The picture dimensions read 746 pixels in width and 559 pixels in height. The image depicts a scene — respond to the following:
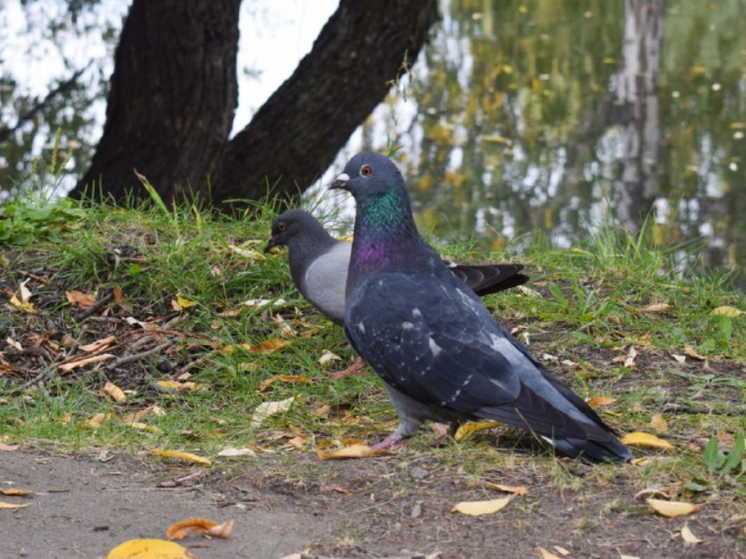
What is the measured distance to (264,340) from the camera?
17.8 ft

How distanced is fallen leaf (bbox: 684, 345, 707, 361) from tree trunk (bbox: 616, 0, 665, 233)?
644 centimetres

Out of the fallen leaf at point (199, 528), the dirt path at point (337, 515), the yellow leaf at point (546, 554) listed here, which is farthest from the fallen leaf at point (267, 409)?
the yellow leaf at point (546, 554)

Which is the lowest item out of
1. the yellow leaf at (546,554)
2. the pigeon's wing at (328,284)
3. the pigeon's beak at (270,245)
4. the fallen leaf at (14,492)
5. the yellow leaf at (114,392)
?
the yellow leaf at (114,392)

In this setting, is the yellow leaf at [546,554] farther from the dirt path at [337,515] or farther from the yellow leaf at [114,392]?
the yellow leaf at [114,392]

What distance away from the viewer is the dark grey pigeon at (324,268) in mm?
4906

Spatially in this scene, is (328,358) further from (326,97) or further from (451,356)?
(326,97)

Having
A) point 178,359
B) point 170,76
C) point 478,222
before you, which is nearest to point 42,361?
point 178,359

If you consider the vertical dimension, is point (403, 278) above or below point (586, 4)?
below

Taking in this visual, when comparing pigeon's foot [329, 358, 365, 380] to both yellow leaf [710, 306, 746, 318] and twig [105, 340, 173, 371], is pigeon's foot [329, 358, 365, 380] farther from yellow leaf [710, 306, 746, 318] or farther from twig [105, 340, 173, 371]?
yellow leaf [710, 306, 746, 318]

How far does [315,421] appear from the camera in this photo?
15.1ft

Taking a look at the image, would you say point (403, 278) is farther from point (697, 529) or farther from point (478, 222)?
point (478, 222)

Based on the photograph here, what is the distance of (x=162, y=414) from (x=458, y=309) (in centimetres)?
137

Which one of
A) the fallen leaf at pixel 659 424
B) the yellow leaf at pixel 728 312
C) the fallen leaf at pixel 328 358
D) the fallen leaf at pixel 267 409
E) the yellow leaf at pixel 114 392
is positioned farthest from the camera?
the yellow leaf at pixel 728 312

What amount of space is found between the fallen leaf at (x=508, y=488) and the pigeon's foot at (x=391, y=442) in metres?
0.54
